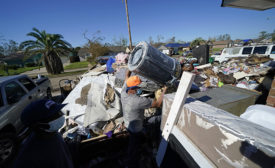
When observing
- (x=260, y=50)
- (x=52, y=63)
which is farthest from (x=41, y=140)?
(x=52, y=63)

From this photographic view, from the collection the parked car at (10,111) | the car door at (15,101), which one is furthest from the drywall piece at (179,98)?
the car door at (15,101)

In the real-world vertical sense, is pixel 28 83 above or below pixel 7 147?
above

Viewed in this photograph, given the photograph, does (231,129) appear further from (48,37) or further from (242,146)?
(48,37)

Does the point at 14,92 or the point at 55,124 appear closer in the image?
the point at 55,124

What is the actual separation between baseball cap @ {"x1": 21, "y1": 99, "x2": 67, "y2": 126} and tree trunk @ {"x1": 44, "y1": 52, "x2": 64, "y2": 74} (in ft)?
44.6

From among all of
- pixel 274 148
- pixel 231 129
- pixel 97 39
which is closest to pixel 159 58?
pixel 231 129

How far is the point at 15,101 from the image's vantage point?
2883 mm

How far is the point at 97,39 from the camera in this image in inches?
673

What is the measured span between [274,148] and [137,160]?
2295 millimetres

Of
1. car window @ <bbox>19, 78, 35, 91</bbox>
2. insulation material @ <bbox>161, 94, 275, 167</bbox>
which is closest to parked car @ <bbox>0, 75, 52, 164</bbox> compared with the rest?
car window @ <bbox>19, 78, 35, 91</bbox>

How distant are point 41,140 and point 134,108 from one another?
4.42 ft

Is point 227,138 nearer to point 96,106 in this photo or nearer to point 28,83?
point 96,106

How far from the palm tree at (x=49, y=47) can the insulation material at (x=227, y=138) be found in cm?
1436

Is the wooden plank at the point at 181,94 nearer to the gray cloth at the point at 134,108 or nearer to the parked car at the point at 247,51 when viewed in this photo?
the gray cloth at the point at 134,108
